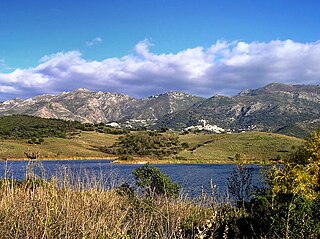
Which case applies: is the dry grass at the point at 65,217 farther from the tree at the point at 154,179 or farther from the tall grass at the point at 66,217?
the tree at the point at 154,179

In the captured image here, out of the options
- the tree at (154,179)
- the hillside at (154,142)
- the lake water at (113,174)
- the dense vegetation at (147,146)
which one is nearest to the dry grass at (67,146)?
the hillside at (154,142)

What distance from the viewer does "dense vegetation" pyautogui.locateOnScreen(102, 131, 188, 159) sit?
127 m

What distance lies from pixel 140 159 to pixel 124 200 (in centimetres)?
10520

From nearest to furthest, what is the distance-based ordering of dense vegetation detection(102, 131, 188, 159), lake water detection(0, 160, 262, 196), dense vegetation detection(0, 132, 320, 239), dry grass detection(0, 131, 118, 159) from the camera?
dense vegetation detection(0, 132, 320, 239) < lake water detection(0, 160, 262, 196) < dry grass detection(0, 131, 118, 159) < dense vegetation detection(102, 131, 188, 159)

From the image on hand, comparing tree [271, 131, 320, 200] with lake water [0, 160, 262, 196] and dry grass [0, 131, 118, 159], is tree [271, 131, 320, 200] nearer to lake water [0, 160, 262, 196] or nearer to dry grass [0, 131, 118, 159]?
lake water [0, 160, 262, 196]

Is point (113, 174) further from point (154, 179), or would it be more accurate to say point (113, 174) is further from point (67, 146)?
point (67, 146)

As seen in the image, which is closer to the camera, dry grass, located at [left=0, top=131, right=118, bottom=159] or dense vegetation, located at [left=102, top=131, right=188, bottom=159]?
dry grass, located at [left=0, top=131, right=118, bottom=159]

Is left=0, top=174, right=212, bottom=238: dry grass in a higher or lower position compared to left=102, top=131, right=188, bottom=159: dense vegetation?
lower

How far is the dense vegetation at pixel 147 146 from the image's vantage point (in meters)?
127

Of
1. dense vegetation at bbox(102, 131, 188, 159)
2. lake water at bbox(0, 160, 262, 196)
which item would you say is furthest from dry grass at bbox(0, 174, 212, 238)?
dense vegetation at bbox(102, 131, 188, 159)

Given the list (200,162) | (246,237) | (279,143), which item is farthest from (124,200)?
(279,143)

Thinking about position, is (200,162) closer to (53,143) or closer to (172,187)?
(53,143)

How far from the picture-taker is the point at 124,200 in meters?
14.0

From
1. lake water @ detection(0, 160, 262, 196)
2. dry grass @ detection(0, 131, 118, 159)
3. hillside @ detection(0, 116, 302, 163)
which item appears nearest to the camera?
lake water @ detection(0, 160, 262, 196)
